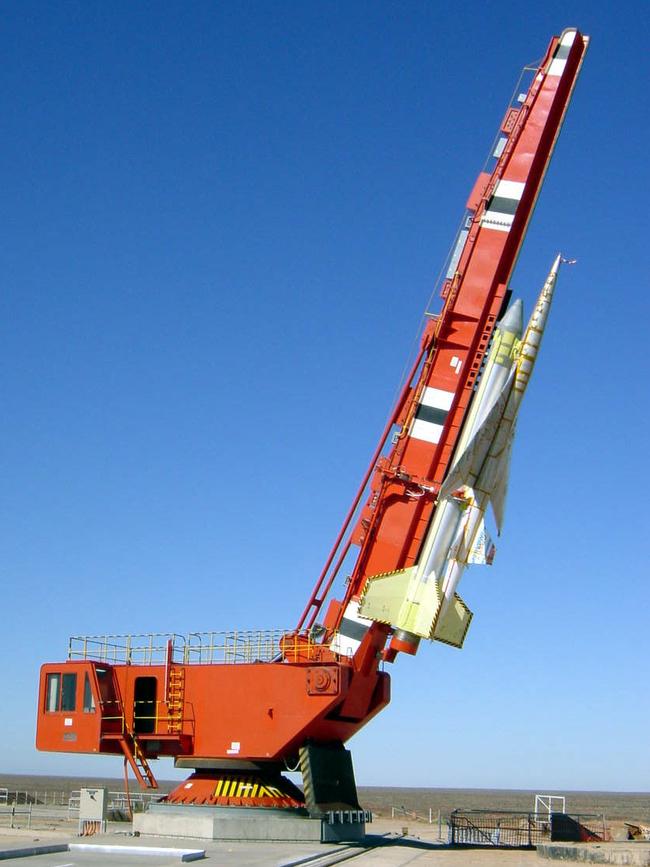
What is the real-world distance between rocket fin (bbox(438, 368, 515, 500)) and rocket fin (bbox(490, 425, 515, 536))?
0.63 metres

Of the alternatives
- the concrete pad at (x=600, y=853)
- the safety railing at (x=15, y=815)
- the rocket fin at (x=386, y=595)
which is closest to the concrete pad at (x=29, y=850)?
the rocket fin at (x=386, y=595)

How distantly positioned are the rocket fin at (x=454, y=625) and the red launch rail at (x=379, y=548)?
833 mm

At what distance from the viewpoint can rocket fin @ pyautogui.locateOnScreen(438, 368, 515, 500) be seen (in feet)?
80.7

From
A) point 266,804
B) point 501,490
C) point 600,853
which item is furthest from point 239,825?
point 501,490

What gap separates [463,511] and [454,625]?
2533 mm

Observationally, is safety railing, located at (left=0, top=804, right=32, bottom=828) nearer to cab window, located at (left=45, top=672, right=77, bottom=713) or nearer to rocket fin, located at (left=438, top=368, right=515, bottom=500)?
cab window, located at (left=45, top=672, right=77, bottom=713)

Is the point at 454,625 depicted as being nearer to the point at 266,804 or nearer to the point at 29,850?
the point at 266,804

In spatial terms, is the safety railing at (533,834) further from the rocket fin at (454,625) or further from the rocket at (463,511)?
the rocket at (463,511)

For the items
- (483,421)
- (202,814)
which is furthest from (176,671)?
(483,421)

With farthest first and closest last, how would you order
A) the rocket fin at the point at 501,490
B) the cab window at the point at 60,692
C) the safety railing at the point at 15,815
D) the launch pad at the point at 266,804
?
the safety railing at the point at 15,815, the cab window at the point at 60,692, the rocket fin at the point at 501,490, the launch pad at the point at 266,804

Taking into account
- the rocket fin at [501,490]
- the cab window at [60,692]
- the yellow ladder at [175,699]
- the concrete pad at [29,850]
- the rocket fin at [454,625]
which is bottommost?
the concrete pad at [29,850]

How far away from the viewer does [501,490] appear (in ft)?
85.3

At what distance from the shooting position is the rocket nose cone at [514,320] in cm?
2486

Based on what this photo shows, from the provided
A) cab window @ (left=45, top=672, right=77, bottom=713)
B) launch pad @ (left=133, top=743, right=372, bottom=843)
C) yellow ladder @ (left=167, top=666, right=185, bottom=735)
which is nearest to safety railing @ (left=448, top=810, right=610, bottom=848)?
launch pad @ (left=133, top=743, right=372, bottom=843)
